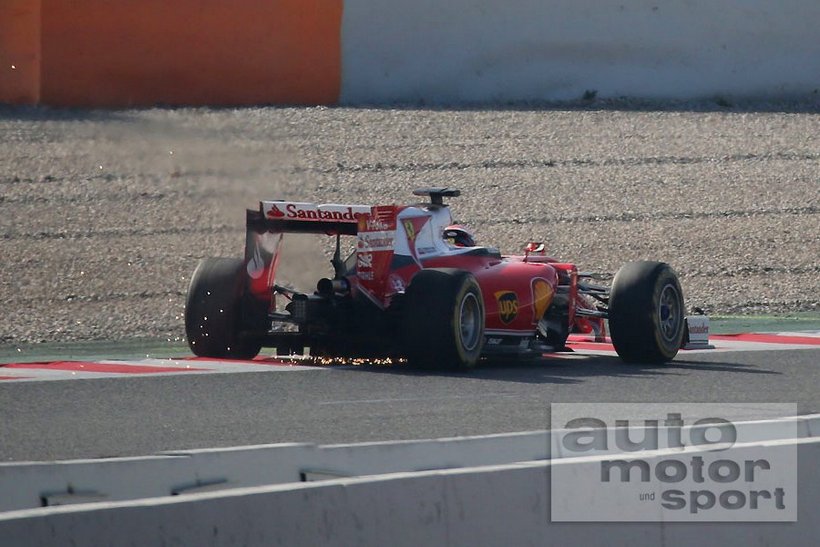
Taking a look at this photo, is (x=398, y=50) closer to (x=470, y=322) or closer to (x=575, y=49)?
(x=575, y=49)

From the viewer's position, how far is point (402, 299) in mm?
12359

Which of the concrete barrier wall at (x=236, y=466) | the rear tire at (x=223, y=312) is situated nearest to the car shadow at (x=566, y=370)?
the rear tire at (x=223, y=312)

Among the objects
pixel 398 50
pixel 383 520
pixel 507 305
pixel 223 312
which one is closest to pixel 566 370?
pixel 507 305

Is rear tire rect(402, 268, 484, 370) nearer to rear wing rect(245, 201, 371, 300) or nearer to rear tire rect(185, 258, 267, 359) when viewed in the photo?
rear wing rect(245, 201, 371, 300)

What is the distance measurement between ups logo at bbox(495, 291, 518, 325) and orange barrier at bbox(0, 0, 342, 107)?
5.98 m

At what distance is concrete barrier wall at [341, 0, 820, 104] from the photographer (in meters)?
24.0

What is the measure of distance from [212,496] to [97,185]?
50.3 feet

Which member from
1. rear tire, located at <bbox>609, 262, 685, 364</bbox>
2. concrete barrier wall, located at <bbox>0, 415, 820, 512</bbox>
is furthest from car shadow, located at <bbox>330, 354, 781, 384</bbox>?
concrete barrier wall, located at <bbox>0, 415, 820, 512</bbox>

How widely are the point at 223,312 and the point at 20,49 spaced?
8324 mm

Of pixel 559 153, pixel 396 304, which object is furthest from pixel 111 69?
pixel 396 304

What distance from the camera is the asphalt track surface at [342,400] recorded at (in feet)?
30.4

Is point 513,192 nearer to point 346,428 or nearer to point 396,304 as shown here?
point 396,304

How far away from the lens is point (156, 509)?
5555mm

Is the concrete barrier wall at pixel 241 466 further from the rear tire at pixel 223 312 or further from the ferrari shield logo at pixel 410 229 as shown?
the rear tire at pixel 223 312
